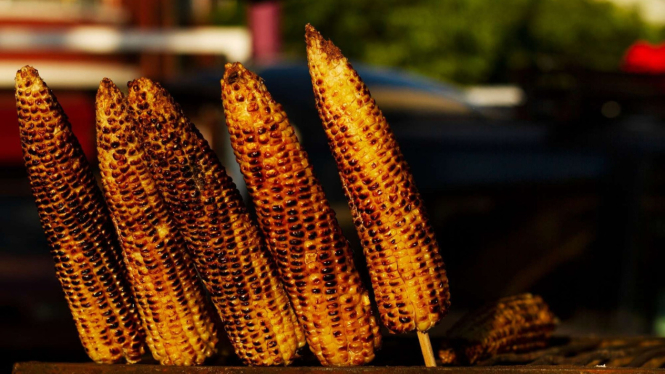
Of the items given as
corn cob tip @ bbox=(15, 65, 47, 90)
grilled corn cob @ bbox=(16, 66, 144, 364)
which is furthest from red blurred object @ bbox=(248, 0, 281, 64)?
corn cob tip @ bbox=(15, 65, 47, 90)

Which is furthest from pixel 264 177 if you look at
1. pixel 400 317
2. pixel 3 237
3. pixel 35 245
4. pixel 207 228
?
pixel 3 237

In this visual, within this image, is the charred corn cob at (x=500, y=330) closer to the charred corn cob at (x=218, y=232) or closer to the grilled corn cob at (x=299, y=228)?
the grilled corn cob at (x=299, y=228)

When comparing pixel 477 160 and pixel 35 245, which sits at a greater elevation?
pixel 477 160

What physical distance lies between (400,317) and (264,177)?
1.40ft

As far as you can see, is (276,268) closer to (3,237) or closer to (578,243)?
(578,243)

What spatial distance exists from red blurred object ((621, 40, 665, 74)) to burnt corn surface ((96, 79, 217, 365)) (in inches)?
121

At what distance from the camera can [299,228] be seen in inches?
65.1

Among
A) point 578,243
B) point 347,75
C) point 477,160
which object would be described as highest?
point 347,75

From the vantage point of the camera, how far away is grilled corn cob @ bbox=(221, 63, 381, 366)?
159 cm

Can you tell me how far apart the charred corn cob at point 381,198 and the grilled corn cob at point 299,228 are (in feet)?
0.22

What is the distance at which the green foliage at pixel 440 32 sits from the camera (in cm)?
2306

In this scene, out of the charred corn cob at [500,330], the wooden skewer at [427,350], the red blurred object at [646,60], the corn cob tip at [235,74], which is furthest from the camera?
the red blurred object at [646,60]

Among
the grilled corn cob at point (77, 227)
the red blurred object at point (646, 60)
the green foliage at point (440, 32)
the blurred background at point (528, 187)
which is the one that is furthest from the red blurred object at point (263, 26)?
the green foliage at point (440, 32)

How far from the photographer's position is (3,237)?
309 inches
